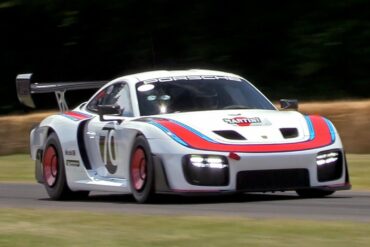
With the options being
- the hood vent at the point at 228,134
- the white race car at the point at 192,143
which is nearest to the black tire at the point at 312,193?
the white race car at the point at 192,143

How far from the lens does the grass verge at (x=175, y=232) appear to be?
690cm

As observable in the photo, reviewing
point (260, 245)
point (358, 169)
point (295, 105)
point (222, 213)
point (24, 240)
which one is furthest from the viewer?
point (358, 169)

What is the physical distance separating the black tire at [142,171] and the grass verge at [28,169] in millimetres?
2799

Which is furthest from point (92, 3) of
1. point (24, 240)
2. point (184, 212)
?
point (24, 240)

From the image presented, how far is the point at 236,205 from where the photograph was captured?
962 cm

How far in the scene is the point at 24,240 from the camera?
739 cm

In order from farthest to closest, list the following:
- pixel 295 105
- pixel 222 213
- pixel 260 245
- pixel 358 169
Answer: pixel 358 169, pixel 295 105, pixel 222 213, pixel 260 245

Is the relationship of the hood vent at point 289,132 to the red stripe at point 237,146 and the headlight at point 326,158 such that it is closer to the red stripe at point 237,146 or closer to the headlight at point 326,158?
the red stripe at point 237,146

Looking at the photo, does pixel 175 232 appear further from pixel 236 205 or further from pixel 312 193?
pixel 312 193

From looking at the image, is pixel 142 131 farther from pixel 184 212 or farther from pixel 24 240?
pixel 24 240

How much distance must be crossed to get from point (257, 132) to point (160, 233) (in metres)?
2.53

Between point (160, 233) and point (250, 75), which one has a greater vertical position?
point (160, 233)

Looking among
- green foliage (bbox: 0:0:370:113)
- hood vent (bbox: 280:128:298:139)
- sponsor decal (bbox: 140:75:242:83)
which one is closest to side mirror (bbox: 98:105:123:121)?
sponsor decal (bbox: 140:75:242:83)

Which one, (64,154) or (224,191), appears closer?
(224,191)
